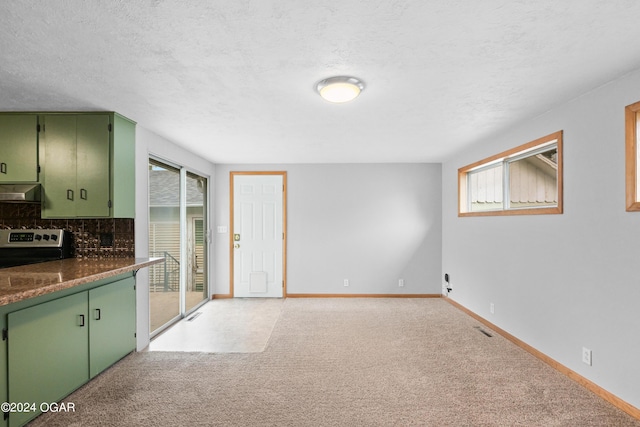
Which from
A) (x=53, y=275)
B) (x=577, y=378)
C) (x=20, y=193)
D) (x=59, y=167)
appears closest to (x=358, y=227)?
(x=577, y=378)

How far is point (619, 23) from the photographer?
1.63 metres

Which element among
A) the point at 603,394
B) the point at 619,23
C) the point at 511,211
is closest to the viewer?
the point at 619,23

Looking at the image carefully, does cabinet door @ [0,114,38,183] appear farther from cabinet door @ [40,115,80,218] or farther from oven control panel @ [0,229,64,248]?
oven control panel @ [0,229,64,248]

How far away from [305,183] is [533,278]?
141 inches

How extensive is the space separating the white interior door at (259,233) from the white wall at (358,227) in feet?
0.52

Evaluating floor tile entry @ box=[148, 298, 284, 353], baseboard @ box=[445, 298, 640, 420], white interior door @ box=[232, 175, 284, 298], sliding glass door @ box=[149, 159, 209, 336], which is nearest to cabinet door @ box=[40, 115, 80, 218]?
sliding glass door @ box=[149, 159, 209, 336]

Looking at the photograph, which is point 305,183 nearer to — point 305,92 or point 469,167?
point 469,167

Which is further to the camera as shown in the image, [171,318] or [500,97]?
[171,318]

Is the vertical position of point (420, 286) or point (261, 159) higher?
point (261, 159)

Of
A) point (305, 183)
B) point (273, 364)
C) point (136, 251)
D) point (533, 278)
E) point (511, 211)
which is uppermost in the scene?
point (305, 183)

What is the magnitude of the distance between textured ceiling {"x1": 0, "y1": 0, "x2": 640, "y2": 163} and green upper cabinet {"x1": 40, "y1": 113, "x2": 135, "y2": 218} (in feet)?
0.59

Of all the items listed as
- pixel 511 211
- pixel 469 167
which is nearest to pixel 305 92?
pixel 511 211

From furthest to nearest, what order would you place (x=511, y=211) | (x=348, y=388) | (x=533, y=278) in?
(x=511, y=211) → (x=533, y=278) → (x=348, y=388)

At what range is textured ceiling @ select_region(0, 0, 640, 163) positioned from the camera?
5.06ft
